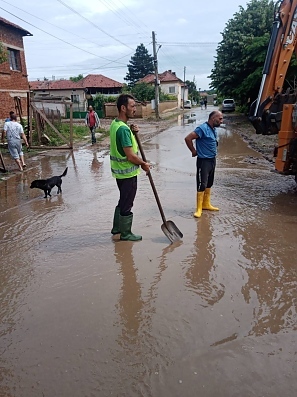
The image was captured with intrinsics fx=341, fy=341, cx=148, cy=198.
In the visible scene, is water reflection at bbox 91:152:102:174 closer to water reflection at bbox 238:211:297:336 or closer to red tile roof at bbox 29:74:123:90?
water reflection at bbox 238:211:297:336

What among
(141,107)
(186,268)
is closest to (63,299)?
(186,268)

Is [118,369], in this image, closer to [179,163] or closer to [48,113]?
[179,163]

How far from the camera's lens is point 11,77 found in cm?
1894

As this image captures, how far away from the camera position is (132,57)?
71500mm

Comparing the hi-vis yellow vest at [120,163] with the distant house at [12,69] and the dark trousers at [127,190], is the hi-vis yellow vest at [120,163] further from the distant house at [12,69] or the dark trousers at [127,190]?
the distant house at [12,69]

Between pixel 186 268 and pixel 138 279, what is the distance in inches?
23.3

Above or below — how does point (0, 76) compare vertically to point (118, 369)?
above

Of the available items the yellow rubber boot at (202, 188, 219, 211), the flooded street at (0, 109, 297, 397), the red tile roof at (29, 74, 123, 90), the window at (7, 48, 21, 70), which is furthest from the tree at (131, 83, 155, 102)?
the yellow rubber boot at (202, 188, 219, 211)

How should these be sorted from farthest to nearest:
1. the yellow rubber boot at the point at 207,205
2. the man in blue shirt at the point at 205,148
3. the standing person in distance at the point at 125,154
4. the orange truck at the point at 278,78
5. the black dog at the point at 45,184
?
the black dog at the point at 45,184
the orange truck at the point at 278,78
the yellow rubber boot at the point at 207,205
the man in blue shirt at the point at 205,148
the standing person in distance at the point at 125,154

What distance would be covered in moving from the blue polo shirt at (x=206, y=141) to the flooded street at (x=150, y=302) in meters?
1.02

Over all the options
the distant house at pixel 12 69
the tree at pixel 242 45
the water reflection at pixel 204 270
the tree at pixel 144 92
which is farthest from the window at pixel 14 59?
the tree at pixel 144 92

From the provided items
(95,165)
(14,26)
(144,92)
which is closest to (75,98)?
(144,92)

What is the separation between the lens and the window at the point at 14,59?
19.5m

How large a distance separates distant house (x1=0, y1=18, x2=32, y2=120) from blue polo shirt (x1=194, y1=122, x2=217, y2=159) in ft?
50.8
